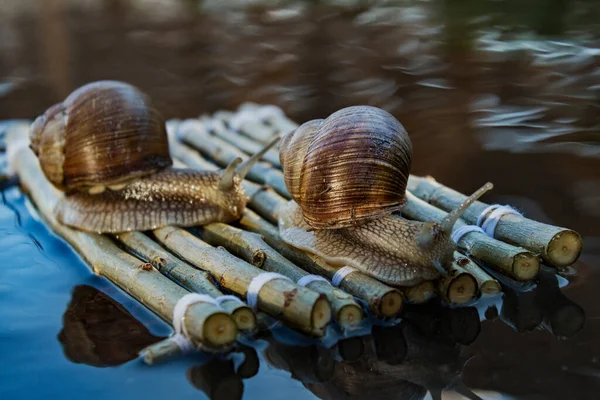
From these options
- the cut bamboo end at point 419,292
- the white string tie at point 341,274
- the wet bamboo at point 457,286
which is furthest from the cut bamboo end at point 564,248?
the white string tie at point 341,274

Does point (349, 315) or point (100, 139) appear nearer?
point (349, 315)

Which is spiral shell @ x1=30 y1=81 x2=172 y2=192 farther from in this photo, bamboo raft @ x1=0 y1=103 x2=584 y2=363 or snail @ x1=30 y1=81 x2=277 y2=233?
bamboo raft @ x1=0 y1=103 x2=584 y2=363

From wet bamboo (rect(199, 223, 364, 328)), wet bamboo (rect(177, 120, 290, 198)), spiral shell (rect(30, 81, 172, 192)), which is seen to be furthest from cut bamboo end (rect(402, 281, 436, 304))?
spiral shell (rect(30, 81, 172, 192))

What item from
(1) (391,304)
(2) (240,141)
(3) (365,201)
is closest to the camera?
(1) (391,304)

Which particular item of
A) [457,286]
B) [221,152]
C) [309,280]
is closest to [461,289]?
[457,286]

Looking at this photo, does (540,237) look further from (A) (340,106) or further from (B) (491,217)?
(A) (340,106)

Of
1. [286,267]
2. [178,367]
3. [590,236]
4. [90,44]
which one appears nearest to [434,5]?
[90,44]

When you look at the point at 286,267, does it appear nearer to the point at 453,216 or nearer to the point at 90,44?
the point at 453,216
